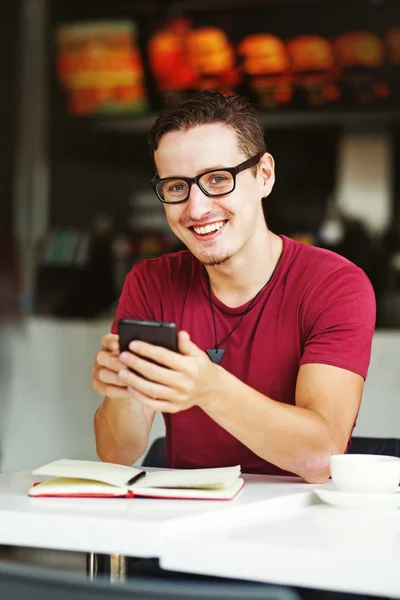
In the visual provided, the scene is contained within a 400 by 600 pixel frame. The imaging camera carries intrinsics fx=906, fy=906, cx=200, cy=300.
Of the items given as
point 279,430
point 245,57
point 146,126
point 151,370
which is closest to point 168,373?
point 151,370

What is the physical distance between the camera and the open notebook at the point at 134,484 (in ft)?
4.32

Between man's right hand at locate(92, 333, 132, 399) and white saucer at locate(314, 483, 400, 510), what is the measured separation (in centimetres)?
36

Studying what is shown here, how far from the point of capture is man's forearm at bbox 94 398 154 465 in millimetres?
1835

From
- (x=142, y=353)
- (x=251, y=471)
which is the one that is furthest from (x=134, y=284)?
(x=142, y=353)

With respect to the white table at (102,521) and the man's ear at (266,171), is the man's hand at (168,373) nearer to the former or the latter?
the white table at (102,521)

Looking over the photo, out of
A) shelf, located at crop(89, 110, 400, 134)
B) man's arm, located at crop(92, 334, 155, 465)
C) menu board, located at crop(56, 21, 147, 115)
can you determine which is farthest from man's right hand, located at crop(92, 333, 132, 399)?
menu board, located at crop(56, 21, 147, 115)

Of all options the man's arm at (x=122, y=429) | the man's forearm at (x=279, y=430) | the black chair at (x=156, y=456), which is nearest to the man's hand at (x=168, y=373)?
the man's forearm at (x=279, y=430)

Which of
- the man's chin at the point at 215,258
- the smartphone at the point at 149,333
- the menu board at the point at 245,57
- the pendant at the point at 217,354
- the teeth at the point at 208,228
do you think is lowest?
the pendant at the point at 217,354

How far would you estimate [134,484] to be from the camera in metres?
1.38

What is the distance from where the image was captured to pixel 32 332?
140 inches

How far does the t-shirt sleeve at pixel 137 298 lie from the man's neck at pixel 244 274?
0.16 metres

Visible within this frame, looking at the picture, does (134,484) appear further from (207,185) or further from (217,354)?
(207,185)

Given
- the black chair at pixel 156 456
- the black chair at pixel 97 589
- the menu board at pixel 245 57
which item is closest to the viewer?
the black chair at pixel 97 589

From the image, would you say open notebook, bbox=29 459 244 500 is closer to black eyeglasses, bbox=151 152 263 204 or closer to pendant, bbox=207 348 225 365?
pendant, bbox=207 348 225 365
